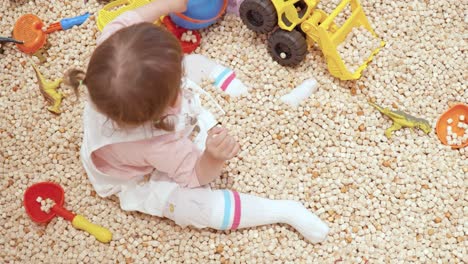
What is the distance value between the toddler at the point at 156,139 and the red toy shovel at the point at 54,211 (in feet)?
0.27

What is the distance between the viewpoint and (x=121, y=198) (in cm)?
138

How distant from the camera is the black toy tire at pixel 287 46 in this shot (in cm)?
149

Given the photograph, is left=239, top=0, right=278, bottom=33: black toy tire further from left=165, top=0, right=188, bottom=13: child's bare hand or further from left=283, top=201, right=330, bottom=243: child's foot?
left=283, top=201, right=330, bottom=243: child's foot

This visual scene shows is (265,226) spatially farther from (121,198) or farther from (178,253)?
(121,198)

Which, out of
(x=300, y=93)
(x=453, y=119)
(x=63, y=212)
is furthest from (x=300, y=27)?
(x=63, y=212)

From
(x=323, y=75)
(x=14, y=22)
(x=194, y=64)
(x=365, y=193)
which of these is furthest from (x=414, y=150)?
(x=14, y=22)

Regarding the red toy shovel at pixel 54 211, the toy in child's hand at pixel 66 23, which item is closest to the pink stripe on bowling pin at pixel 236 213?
the red toy shovel at pixel 54 211

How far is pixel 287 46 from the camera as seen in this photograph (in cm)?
151

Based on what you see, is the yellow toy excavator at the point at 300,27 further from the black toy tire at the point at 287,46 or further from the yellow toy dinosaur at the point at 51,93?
the yellow toy dinosaur at the point at 51,93

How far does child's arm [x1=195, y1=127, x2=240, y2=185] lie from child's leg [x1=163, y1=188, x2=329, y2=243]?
0.08 m

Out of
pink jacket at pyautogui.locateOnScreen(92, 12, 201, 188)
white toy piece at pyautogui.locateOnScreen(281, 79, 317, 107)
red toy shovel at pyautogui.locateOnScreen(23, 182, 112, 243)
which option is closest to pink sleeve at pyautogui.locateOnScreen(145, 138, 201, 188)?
pink jacket at pyautogui.locateOnScreen(92, 12, 201, 188)

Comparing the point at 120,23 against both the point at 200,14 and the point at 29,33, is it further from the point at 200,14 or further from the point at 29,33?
the point at 29,33

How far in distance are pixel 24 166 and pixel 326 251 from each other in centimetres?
77

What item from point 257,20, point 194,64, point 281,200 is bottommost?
point 281,200
